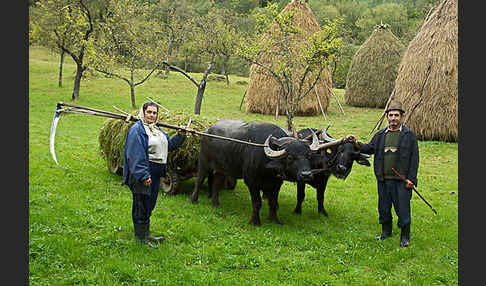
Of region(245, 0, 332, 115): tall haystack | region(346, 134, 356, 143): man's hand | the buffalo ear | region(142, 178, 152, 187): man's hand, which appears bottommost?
region(142, 178, 152, 187): man's hand

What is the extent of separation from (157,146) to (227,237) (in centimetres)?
207

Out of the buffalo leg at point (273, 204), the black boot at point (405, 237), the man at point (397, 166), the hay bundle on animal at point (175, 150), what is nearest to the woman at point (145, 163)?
the buffalo leg at point (273, 204)

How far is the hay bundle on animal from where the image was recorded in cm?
827

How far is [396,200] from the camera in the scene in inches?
232

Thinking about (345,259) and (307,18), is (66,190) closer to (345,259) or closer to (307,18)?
(345,259)

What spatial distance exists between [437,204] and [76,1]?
80.7 feet

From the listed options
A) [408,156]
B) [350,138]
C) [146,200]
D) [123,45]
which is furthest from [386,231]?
[123,45]

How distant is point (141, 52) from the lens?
2231 cm

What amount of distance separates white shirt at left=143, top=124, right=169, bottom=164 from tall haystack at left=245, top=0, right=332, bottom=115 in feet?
48.0

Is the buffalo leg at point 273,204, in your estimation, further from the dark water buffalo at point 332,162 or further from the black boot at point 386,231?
the black boot at point 386,231

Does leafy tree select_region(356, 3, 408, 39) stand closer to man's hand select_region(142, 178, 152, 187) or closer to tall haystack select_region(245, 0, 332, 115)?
tall haystack select_region(245, 0, 332, 115)

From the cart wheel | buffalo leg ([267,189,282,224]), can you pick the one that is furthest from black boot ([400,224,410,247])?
the cart wheel

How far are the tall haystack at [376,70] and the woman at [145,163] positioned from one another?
19.4 m

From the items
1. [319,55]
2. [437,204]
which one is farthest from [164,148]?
[319,55]
